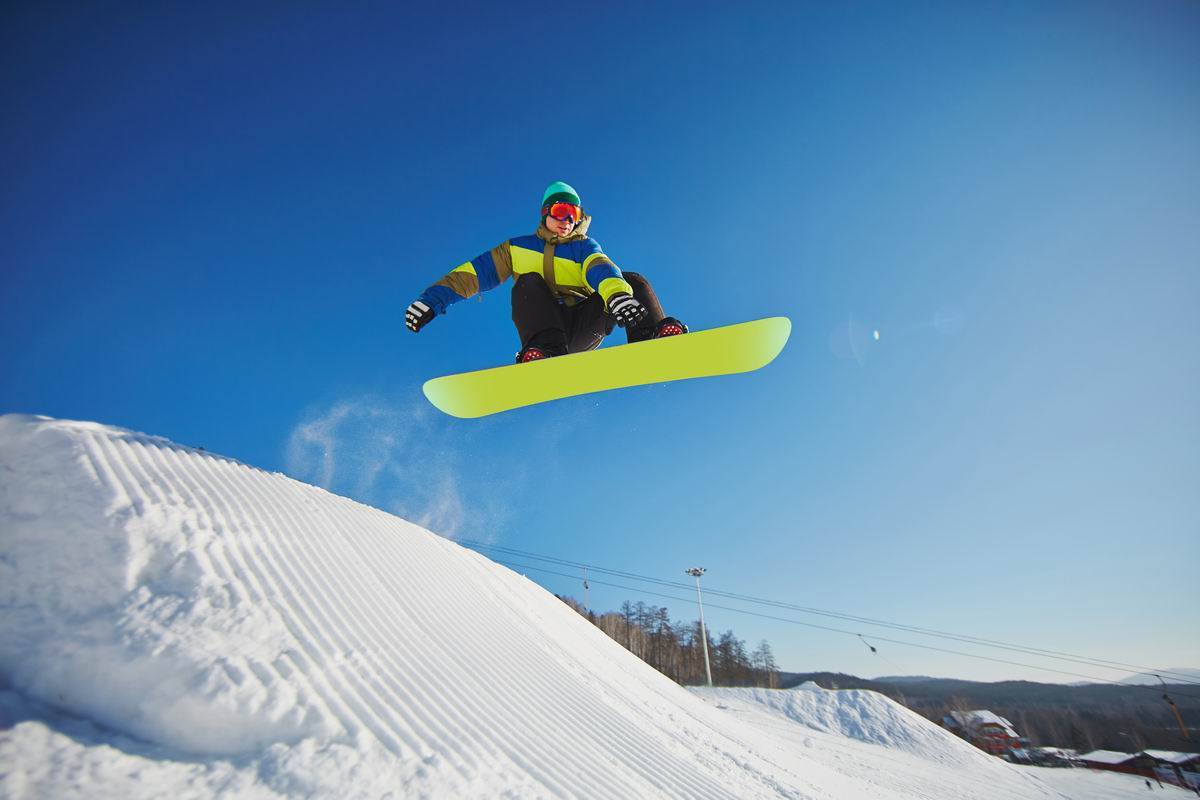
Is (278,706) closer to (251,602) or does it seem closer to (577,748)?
(251,602)

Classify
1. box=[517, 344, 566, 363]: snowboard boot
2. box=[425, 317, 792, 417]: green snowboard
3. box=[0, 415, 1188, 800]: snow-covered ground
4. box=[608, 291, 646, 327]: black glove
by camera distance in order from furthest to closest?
box=[425, 317, 792, 417]: green snowboard, box=[517, 344, 566, 363]: snowboard boot, box=[608, 291, 646, 327]: black glove, box=[0, 415, 1188, 800]: snow-covered ground

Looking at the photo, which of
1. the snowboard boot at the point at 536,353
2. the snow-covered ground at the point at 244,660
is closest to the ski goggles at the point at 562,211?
the snowboard boot at the point at 536,353

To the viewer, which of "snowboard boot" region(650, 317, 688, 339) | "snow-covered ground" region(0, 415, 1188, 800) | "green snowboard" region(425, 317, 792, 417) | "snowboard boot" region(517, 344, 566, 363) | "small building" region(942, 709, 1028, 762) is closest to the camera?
"snow-covered ground" region(0, 415, 1188, 800)

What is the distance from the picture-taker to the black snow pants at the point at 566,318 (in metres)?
4.40

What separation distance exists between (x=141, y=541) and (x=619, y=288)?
3347 mm

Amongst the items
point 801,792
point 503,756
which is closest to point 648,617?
point 801,792

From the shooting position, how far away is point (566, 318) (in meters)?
4.73

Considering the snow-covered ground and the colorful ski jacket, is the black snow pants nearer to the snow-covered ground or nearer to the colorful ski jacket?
the colorful ski jacket

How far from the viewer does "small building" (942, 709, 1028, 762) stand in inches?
1348

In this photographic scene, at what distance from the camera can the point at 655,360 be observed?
15.1ft

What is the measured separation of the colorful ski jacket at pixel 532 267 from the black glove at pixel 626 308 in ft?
1.60

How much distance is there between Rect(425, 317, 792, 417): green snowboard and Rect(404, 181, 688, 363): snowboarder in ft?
0.58

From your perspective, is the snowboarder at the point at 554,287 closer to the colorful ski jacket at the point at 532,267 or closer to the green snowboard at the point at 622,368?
the colorful ski jacket at the point at 532,267

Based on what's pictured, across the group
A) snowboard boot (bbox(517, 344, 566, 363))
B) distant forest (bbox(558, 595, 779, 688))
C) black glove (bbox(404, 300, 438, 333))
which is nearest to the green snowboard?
snowboard boot (bbox(517, 344, 566, 363))
